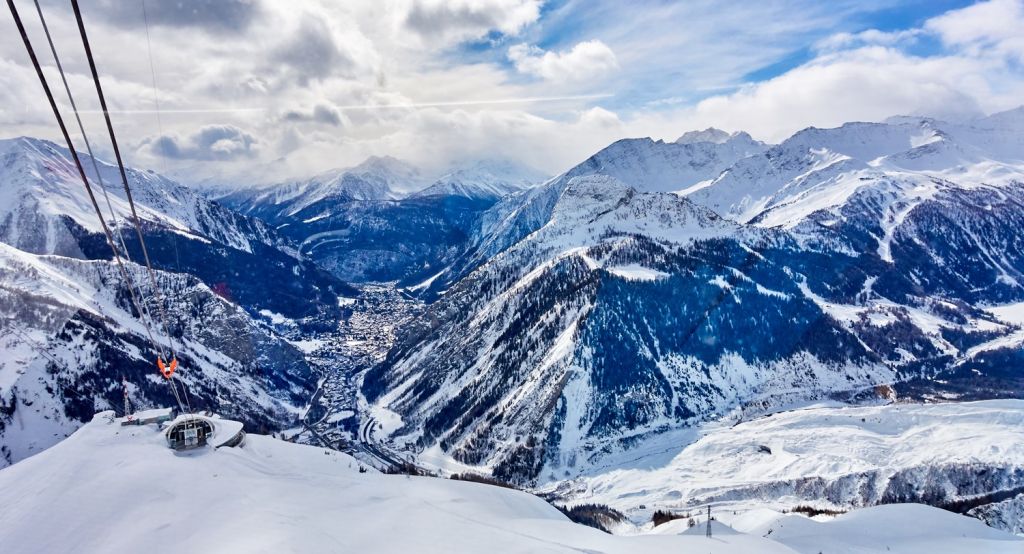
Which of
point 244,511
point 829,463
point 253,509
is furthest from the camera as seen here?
point 829,463

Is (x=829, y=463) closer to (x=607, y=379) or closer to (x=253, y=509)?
(x=607, y=379)

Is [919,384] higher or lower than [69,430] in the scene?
lower

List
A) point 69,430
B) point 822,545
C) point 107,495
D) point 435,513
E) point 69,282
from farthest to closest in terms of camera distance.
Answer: point 69,282 → point 69,430 → point 822,545 → point 435,513 → point 107,495

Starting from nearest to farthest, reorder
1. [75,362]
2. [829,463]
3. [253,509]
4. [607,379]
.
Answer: [253,509]
[829,463]
[75,362]
[607,379]

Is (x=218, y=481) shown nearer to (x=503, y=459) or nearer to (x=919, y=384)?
(x=503, y=459)

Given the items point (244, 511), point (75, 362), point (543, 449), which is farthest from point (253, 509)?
point (75, 362)

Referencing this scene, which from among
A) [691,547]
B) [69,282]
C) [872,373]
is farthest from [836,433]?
[69,282]
